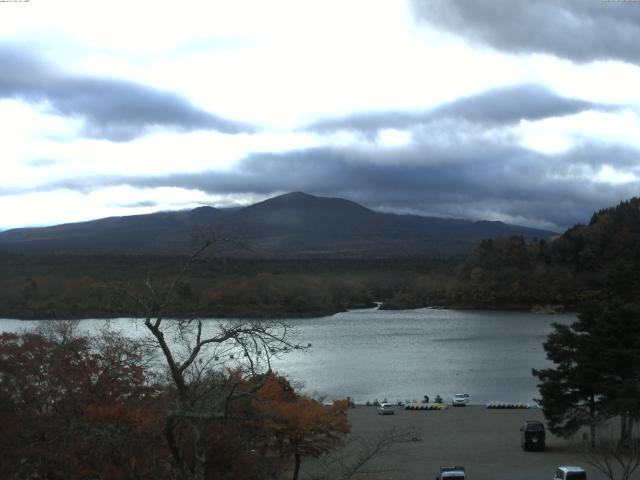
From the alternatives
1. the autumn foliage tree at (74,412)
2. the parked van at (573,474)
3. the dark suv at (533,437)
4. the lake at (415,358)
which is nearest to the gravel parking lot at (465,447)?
the dark suv at (533,437)

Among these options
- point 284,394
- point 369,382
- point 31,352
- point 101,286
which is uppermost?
point 101,286

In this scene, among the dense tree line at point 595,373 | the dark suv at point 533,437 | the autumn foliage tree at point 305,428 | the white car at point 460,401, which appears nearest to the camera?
the autumn foliage tree at point 305,428

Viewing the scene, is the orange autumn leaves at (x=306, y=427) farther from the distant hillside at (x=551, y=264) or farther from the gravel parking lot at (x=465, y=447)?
the distant hillside at (x=551, y=264)

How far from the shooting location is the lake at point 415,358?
37.9 metres

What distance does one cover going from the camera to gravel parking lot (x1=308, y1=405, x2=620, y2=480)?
719 inches

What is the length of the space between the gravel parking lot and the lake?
12.7ft

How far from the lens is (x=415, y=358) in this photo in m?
50.2

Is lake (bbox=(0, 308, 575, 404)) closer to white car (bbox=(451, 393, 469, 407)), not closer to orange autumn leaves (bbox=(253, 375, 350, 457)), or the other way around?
white car (bbox=(451, 393, 469, 407))

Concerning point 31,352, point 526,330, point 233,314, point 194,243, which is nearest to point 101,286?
point 194,243

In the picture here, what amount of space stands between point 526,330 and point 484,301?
112ft

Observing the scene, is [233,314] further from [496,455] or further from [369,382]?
[496,455]

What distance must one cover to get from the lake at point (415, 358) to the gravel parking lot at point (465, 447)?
12.7 ft

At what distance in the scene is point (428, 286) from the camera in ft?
368

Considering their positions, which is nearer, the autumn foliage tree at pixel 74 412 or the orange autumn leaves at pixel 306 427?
the autumn foliage tree at pixel 74 412
